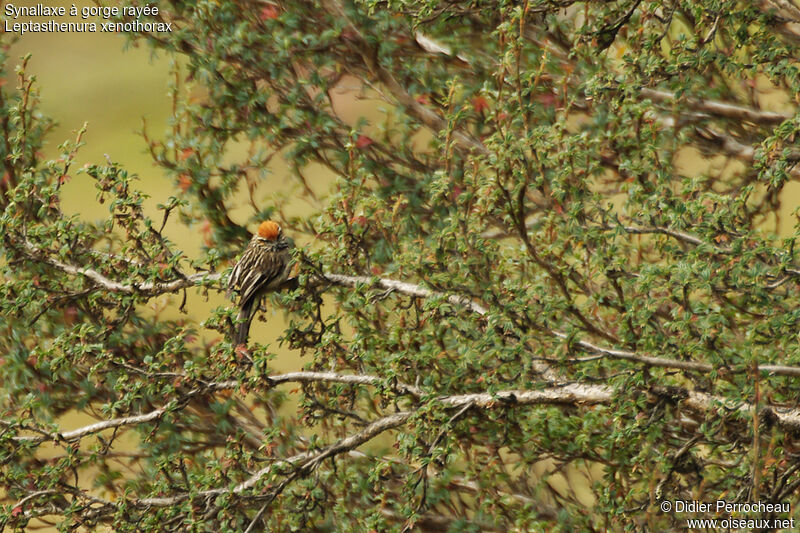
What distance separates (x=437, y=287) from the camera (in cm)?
473

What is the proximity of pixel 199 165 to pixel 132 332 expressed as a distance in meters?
1.29

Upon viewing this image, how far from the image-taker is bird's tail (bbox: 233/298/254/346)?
4961mm

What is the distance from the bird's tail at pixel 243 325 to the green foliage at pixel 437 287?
21cm

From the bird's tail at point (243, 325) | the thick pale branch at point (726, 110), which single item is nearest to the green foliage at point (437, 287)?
the thick pale branch at point (726, 110)

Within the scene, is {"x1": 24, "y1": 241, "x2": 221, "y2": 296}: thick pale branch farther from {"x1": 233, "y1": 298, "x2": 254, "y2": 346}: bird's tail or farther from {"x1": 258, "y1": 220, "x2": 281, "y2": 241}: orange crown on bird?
{"x1": 258, "y1": 220, "x2": 281, "y2": 241}: orange crown on bird

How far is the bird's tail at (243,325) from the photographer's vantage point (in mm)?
4961

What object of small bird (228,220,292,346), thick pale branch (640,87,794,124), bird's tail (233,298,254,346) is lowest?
bird's tail (233,298,254,346)

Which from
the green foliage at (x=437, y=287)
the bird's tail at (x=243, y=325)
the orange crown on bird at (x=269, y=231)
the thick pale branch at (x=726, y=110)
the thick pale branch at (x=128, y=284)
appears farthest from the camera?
the thick pale branch at (x=726, y=110)

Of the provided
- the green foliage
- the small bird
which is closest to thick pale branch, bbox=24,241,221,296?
the green foliage

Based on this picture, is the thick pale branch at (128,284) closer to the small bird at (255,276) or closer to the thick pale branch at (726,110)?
the small bird at (255,276)

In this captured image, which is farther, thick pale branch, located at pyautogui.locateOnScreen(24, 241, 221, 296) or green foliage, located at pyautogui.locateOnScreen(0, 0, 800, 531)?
thick pale branch, located at pyautogui.locateOnScreen(24, 241, 221, 296)

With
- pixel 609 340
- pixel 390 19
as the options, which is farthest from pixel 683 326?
pixel 390 19

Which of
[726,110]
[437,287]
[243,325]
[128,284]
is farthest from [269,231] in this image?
[726,110]

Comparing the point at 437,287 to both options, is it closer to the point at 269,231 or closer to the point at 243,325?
the point at 243,325
